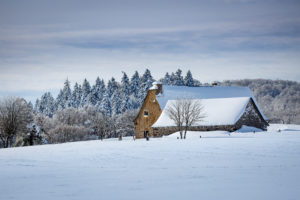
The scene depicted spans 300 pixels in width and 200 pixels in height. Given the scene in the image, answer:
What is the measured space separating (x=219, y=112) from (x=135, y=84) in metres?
65.8

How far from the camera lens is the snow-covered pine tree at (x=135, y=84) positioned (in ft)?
382

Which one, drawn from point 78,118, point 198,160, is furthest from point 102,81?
point 198,160

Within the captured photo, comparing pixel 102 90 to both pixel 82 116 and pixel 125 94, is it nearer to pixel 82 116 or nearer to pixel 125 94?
pixel 125 94

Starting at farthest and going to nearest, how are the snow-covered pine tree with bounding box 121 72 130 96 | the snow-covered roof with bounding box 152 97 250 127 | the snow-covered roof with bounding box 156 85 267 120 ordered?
the snow-covered pine tree with bounding box 121 72 130 96 < the snow-covered roof with bounding box 156 85 267 120 < the snow-covered roof with bounding box 152 97 250 127

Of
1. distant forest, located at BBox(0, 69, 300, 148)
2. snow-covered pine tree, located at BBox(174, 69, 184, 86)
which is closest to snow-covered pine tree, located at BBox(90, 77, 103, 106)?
distant forest, located at BBox(0, 69, 300, 148)

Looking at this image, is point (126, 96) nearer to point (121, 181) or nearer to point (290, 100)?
point (121, 181)

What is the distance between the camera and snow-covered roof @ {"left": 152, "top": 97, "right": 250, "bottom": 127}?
53.2 m

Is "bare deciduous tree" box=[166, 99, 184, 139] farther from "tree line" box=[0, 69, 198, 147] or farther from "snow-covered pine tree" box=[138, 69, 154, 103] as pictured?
"snow-covered pine tree" box=[138, 69, 154, 103]

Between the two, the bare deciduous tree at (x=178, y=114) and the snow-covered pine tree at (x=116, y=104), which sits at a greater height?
the snow-covered pine tree at (x=116, y=104)

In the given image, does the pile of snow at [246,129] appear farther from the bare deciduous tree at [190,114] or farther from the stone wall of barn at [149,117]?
the stone wall of barn at [149,117]

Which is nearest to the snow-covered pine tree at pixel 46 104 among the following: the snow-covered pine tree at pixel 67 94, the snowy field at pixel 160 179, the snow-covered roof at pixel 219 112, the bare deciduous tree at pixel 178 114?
the snow-covered pine tree at pixel 67 94

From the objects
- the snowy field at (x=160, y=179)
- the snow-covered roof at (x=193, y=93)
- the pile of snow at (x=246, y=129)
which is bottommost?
the snowy field at (x=160, y=179)

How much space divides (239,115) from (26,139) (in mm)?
30340

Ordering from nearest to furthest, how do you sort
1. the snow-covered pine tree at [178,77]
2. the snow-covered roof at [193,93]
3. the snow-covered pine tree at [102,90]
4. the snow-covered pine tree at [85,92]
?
1. the snow-covered roof at [193,93]
2. the snow-covered pine tree at [178,77]
3. the snow-covered pine tree at [85,92]
4. the snow-covered pine tree at [102,90]
